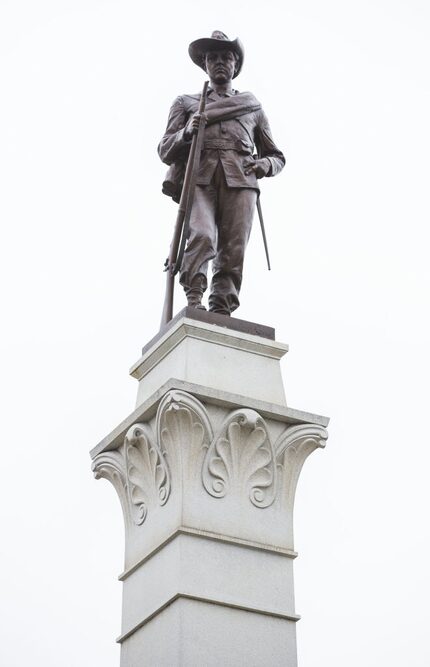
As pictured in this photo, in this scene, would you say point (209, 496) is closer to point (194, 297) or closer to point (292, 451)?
point (292, 451)

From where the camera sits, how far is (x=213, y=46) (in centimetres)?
1476

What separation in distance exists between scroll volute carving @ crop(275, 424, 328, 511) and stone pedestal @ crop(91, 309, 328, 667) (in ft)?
0.04

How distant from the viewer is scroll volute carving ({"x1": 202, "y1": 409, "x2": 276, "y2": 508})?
12461 mm

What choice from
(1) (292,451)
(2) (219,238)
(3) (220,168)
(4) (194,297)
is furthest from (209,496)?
(3) (220,168)

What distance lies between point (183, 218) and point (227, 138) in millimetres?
1145

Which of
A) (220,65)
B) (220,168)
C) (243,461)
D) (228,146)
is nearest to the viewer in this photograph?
(243,461)

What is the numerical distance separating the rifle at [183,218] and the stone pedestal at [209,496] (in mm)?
791

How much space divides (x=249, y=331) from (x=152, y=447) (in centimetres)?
180

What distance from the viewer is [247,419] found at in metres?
12.6

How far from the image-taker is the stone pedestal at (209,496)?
38.6 ft

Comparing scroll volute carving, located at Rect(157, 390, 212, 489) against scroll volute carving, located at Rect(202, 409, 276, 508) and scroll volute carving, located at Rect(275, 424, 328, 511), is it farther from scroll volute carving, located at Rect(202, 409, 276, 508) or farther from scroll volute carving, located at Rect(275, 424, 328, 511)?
scroll volute carving, located at Rect(275, 424, 328, 511)

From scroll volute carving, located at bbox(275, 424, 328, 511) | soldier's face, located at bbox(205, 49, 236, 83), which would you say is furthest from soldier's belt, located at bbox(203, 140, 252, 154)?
scroll volute carving, located at bbox(275, 424, 328, 511)

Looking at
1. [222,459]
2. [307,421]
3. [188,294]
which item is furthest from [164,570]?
[188,294]

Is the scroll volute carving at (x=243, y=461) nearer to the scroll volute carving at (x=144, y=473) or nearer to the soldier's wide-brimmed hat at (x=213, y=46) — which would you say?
the scroll volute carving at (x=144, y=473)
